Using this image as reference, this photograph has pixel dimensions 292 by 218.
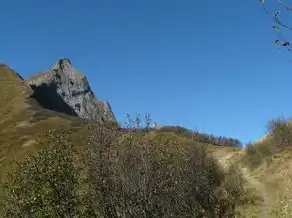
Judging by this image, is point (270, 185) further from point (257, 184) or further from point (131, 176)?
point (131, 176)

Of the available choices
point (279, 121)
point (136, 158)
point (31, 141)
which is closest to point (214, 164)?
point (279, 121)

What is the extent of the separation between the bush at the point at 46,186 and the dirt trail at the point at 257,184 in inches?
995

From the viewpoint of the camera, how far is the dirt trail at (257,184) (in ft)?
192

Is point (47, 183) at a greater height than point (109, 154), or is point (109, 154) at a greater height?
point (109, 154)

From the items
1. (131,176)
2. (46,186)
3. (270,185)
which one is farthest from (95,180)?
(270,185)

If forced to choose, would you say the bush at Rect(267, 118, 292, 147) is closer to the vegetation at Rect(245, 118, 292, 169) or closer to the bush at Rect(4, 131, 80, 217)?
the vegetation at Rect(245, 118, 292, 169)

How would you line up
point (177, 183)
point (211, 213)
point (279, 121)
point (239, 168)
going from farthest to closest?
point (279, 121), point (239, 168), point (211, 213), point (177, 183)

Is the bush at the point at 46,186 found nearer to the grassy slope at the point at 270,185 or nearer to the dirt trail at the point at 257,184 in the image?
the grassy slope at the point at 270,185

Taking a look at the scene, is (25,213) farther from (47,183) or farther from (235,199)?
(235,199)

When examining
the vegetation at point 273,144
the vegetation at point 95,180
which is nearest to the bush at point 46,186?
the vegetation at point 95,180

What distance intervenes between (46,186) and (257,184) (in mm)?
44281

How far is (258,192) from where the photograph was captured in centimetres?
6844

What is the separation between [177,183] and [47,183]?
1336 cm

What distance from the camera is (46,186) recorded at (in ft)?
122
